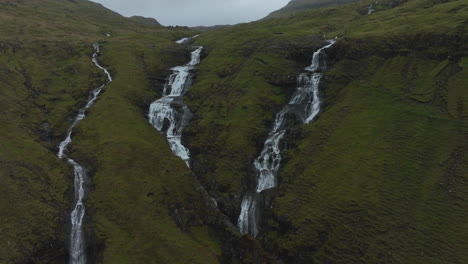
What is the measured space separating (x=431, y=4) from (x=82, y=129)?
111m

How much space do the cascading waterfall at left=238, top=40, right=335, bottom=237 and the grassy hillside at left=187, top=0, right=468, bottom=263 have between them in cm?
157

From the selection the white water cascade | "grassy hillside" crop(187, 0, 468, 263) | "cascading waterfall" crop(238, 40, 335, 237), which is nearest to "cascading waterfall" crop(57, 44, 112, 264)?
the white water cascade

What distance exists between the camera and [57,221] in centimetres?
4384

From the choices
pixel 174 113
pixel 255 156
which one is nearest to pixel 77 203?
pixel 255 156

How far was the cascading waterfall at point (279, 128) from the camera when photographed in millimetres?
49562

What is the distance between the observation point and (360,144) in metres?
53.8

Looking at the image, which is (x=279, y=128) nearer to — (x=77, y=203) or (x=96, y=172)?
(x=96, y=172)

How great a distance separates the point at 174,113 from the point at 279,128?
23.4 m

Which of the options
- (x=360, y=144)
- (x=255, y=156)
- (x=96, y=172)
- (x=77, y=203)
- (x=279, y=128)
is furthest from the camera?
(x=279, y=128)

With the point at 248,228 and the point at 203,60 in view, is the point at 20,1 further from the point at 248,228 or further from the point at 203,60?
the point at 248,228

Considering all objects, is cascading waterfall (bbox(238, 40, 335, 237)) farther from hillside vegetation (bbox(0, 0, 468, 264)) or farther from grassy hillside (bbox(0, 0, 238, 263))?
grassy hillside (bbox(0, 0, 238, 263))

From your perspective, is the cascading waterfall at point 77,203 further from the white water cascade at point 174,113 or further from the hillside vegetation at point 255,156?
the white water cascade at point 174,113

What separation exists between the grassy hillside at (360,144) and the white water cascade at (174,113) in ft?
8.84

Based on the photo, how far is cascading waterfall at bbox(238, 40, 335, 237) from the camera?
49562mm
